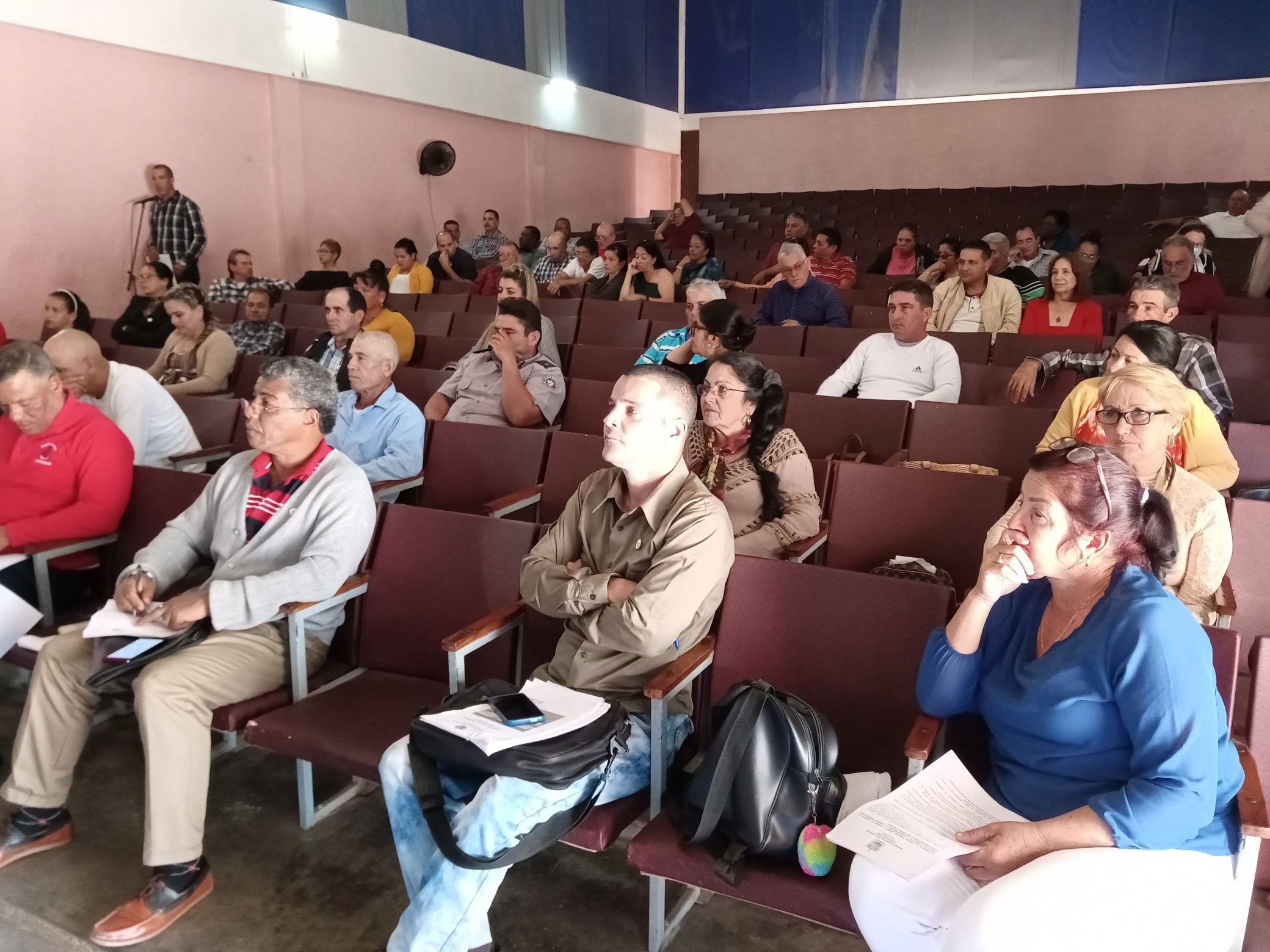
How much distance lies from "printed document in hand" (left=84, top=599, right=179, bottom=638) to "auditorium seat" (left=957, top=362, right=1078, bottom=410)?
2.98 m

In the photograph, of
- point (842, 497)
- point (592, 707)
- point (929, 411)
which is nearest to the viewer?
point (592, 707)

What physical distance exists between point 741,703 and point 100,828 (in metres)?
1.63

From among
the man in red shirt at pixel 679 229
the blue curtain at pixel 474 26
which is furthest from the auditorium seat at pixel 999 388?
the blue curtain at pixel 474 26

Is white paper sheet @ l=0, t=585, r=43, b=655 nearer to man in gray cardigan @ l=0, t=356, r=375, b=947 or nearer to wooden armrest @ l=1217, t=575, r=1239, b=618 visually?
man in gray cardigan @ l=0, t=356, r=375, b=947

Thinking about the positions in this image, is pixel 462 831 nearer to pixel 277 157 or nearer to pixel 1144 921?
pixel 1144 921

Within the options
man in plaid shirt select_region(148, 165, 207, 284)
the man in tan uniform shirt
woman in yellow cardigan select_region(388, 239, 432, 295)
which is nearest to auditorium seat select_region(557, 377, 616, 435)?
the man in tan uniform shirt

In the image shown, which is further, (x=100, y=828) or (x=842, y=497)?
(x=842, y=497)

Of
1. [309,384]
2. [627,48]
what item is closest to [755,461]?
[309,384]

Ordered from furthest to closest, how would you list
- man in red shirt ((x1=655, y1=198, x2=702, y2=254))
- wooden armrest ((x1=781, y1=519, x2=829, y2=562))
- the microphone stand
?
man in red shirt ((x1=655, y1=198, x2=702, y2=254))
the microphone stand
wooden armrest ((x1=781, y1=519, x2=829, y2=562))

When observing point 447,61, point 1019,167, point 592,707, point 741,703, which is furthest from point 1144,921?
point 1019,167

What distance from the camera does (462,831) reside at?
1600mm

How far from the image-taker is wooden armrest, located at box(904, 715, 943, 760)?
1.51m

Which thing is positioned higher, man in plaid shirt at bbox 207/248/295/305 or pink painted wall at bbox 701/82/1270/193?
pink painted wall at bbox 701/82/1270/193

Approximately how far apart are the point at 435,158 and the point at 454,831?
923 cm
